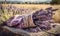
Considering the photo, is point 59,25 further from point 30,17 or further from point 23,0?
point 23,0

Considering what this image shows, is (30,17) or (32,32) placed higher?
(30,17)

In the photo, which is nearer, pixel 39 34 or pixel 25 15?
pixel 39 34

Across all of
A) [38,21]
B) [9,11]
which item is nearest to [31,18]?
[38,21]

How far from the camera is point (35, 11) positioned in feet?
6.08

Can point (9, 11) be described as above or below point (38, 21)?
above

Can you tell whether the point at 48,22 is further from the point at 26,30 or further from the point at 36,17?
the point at 26,30

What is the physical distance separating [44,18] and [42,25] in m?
0.12

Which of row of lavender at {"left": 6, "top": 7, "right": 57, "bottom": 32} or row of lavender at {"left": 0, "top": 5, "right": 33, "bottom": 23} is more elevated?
row of lavender at {"left": 0, "top": 5, "right": 33, "bottom": 23}

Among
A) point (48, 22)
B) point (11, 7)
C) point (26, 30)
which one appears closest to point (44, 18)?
point (48, 22)

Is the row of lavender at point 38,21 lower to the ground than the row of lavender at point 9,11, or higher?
lower

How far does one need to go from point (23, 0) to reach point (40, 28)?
0.48 meters

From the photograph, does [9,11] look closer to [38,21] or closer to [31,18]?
[31,18]

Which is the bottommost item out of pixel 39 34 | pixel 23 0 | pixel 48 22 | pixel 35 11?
pixel 39 34

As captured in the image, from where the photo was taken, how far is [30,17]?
179cm
